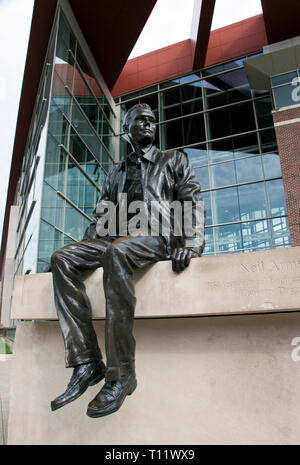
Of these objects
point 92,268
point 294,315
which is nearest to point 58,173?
point 92,268

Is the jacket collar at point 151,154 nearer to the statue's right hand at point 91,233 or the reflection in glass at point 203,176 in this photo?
the statue's right hand at point 91,233

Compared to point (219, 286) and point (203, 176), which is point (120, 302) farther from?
point (203, 176)

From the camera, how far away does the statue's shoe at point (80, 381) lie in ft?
5.63

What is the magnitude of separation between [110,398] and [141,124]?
6.75 feet

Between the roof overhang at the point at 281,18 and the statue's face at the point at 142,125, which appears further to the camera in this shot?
the roof overhang at the point at 281,18

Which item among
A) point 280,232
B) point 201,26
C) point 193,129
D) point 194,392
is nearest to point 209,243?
point 280,232

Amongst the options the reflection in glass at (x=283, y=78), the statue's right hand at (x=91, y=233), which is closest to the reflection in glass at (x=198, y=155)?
the reflection in glass at (x=283, y=78)

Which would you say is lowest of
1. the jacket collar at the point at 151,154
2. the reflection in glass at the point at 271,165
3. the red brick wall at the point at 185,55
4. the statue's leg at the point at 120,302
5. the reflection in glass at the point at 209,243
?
the statue's leg at the point at 120,302

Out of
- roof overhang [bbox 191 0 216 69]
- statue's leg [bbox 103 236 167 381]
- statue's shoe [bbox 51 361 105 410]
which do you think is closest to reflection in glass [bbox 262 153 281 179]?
roof overhang [bbox 191 0 216 69]

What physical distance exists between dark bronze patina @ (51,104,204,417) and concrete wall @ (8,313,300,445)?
462 mm

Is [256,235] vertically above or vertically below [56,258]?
above

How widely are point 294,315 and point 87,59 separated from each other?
14.0m

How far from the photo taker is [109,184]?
2943 mm

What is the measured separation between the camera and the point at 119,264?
194cm
